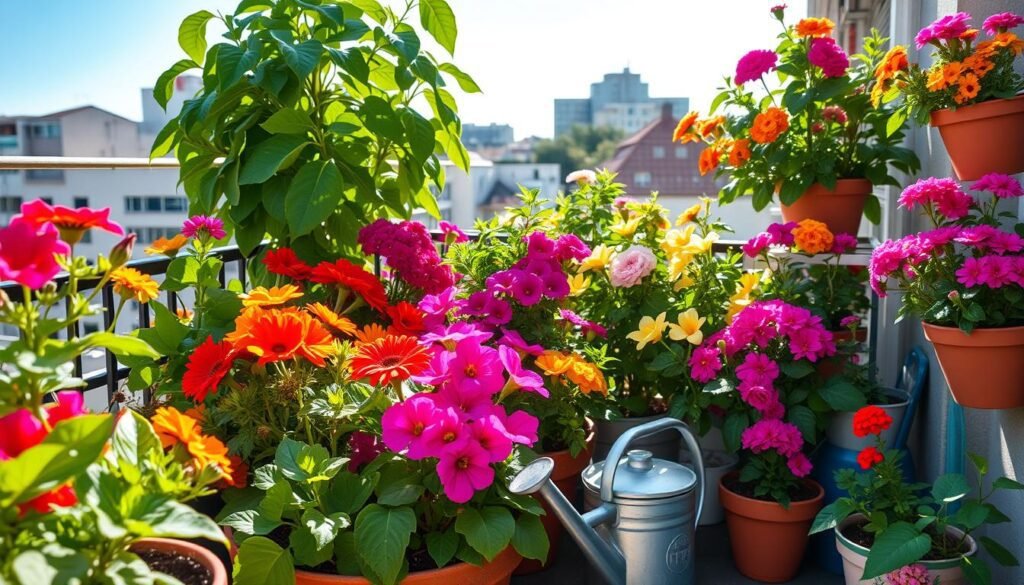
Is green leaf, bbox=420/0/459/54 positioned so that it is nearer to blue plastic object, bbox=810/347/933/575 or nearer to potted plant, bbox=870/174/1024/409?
potted plant, bbox=870/174/1024/409

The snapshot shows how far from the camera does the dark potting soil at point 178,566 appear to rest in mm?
959

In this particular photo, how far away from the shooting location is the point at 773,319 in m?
1.89

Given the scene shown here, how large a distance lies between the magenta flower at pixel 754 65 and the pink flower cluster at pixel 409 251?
87 centimetres

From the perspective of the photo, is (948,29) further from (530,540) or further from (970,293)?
(530,540)

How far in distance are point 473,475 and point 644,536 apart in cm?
47

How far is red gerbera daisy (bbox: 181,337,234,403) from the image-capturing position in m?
1.36

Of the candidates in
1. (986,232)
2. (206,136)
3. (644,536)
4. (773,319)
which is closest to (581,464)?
(644,536)

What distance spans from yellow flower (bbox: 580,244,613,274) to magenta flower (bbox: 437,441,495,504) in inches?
37.4

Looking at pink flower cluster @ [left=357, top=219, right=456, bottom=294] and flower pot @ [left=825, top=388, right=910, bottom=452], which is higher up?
pink flower cluster @ [left=357, top=219, right=456, bottom=294]

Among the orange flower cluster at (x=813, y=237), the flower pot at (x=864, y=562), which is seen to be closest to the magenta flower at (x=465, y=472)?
the flower pot at (x=864, y=562)

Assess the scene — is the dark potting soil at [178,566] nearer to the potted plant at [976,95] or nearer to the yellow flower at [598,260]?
the yellow flower at [598,260]

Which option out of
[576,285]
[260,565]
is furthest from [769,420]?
[260,565]

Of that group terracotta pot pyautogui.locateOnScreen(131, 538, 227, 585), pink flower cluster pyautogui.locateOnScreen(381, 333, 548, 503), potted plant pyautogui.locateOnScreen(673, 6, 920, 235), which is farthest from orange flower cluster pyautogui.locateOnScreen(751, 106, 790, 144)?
terracotta pot pyautogui.locateOnScreen(131, 538, 227, 585)

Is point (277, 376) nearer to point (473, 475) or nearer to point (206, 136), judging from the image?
point (473, 475)
